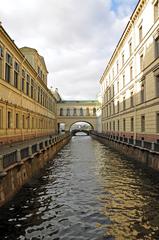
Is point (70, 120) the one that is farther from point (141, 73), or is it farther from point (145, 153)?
point (145, 153)

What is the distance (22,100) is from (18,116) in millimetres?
2435

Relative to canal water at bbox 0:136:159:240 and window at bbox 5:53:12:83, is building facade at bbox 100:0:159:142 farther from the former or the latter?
window at bbox 5:53:12:83

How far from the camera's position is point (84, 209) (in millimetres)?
9414

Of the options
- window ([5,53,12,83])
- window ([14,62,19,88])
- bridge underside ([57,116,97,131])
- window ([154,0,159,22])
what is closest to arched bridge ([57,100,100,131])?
bridge underside ([57,116,97,131])

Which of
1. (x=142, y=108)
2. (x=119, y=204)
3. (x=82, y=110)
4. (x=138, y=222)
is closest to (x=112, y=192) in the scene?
(x=119, y=204)

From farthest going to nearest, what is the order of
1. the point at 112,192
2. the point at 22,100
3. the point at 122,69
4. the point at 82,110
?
the point at 82,110 → the point at 122,69 → the point at 22,100 → the point at 112,192

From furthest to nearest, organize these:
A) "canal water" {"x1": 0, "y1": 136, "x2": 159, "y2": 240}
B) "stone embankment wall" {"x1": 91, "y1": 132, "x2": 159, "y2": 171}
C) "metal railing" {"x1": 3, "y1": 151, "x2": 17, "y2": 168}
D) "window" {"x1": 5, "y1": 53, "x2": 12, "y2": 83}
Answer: "window" {"x1": 5, "y1": 53, "x2": 12, "y2": 83}, "stone embankment wall" {"x1": 91, "y1": 132, "x2": 159, "y2": 171}, "metal railing" {"x1": 3, "y1": 151, "x2": 17, "y2": 168}, "canal water" {"x1": 0, "y1": 136, "x2": 159, "y2": 240}

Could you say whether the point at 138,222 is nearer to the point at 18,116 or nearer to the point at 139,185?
the point at 139,185

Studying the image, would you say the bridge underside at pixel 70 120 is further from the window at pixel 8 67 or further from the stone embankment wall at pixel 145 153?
the window at pixel 8 67

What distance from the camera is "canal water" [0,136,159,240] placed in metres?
7.36

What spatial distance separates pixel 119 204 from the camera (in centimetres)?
1003

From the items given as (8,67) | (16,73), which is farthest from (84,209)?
(16,73)

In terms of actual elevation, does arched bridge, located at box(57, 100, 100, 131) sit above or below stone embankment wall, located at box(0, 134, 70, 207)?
above

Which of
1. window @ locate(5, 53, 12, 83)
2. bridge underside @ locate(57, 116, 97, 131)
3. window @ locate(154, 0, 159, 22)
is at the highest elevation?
window @ locate(154, 0, 159, 22)
